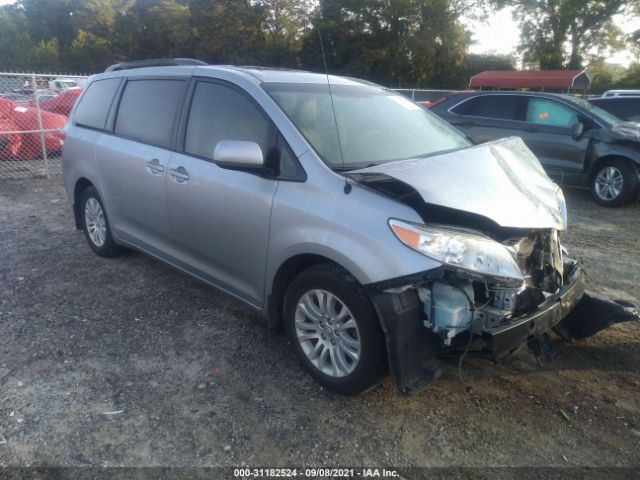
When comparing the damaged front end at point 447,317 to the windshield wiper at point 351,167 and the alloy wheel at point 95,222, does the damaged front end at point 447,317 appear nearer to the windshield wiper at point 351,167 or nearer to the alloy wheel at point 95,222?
the windshield wiper at point 351,167

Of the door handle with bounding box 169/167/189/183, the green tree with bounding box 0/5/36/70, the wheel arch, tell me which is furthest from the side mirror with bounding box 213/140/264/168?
the green tree with bounding box 0/5/36/70

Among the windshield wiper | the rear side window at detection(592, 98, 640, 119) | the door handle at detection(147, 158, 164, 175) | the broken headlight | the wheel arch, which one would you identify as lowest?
the wheel arch

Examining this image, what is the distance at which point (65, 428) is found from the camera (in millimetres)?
2805

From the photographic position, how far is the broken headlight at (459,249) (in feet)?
8.60

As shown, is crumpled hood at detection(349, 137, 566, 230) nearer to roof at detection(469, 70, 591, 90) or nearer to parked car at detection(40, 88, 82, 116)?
parked car at detection(40, 88, 82, 116)

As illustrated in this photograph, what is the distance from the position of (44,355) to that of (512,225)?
122 inches

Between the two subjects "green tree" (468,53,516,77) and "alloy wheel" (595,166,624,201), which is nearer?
"alloy wheel" (595,166,624,201)

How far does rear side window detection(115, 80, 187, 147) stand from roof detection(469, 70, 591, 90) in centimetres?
3040

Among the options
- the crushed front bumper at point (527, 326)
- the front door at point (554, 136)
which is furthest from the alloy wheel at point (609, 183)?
the crushed front bumper at point (527, 326)

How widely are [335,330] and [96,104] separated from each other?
12.0ft

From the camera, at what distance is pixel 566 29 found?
42.1 m

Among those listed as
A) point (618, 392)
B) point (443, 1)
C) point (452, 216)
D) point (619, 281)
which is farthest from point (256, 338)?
point (443, 1)

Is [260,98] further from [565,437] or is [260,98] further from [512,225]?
[565,437]

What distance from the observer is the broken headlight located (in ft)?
8.60
